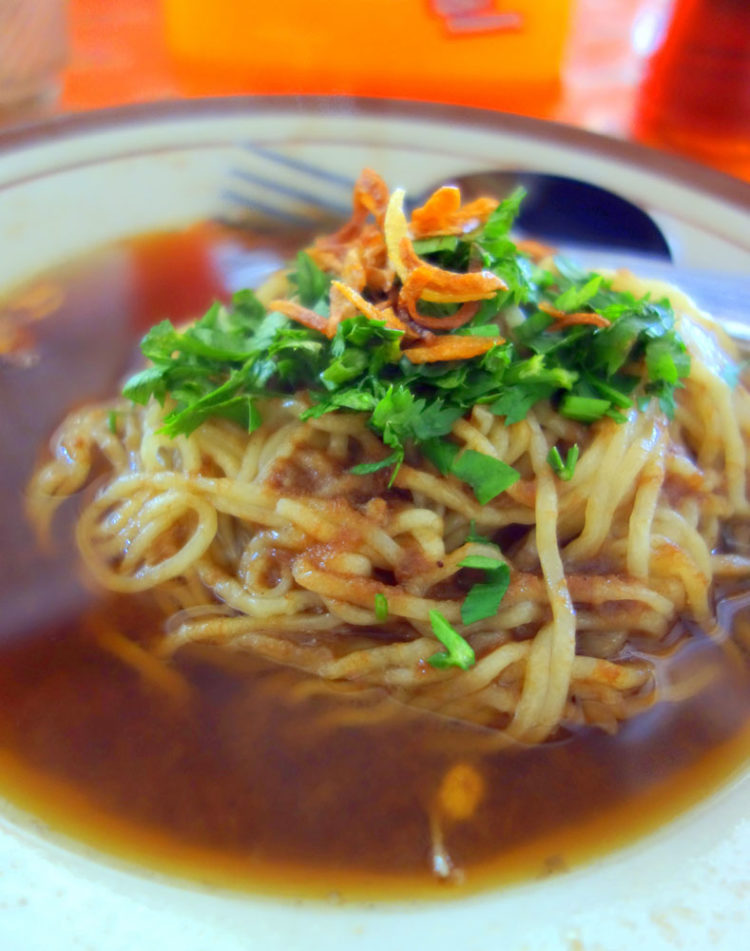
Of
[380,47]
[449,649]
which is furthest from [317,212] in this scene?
[449,649]

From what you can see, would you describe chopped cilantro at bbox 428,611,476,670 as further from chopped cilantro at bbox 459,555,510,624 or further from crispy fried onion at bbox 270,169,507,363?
crispy fried onion at bbox 270,169,507,363

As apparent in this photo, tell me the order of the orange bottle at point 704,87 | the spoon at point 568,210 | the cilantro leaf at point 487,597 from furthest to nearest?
the orange bottle at point 704,87 → the spoon at point 568,210 → the cilantro leaf at point 487,597

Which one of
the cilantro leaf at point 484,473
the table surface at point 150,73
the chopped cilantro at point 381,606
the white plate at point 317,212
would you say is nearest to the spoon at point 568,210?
the white plate at point 317,212

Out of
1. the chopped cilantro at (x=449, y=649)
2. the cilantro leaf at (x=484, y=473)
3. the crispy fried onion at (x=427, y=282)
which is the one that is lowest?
the chopped cilantro at (x=449, y=649)

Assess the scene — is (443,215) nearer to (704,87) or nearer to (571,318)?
(571,318)

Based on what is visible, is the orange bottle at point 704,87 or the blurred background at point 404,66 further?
the blurred background at point 404,66

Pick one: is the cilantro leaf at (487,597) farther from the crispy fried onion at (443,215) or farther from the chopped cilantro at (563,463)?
the crispy fried onion at (443,215)

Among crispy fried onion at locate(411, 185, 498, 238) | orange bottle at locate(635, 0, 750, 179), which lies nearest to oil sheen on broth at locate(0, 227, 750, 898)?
crispy fried onion at locate(411, 185, 498, 238)
